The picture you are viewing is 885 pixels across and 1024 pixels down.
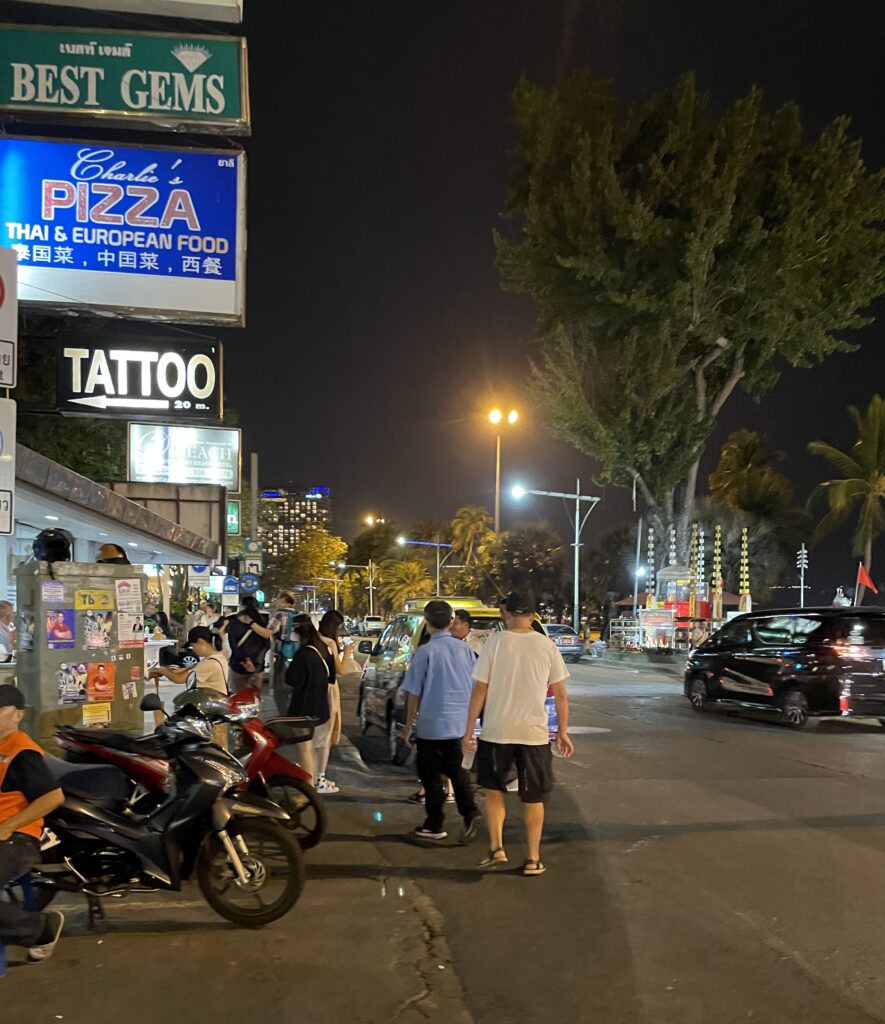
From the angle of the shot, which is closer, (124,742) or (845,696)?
(124,742)

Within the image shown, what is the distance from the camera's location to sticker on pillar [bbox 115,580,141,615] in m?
8.52

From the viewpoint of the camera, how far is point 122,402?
1152 cm

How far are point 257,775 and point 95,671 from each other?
2.18m

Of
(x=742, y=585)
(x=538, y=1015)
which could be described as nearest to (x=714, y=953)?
(x=538, y=1015)

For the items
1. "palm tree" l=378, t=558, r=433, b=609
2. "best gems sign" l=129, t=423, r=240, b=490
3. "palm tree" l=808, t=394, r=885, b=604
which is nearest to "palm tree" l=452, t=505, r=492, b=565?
"palm tree" l=378, t=558, r=433, b=609

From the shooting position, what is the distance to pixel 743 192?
3153 cm

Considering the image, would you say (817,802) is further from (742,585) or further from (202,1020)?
(742,585)

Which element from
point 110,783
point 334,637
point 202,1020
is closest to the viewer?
point 202,1020

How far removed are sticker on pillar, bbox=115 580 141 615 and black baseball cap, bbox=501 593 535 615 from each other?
393 centimetres

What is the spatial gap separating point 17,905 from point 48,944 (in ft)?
1.16

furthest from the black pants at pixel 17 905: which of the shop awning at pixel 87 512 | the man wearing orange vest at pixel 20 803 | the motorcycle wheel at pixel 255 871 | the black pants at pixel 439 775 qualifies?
the shop awning at pixel 87 512

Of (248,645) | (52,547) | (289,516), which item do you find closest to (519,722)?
(52,547)

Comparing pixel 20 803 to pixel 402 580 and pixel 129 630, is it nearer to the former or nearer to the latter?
pixel 129 630

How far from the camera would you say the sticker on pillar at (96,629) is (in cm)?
800
